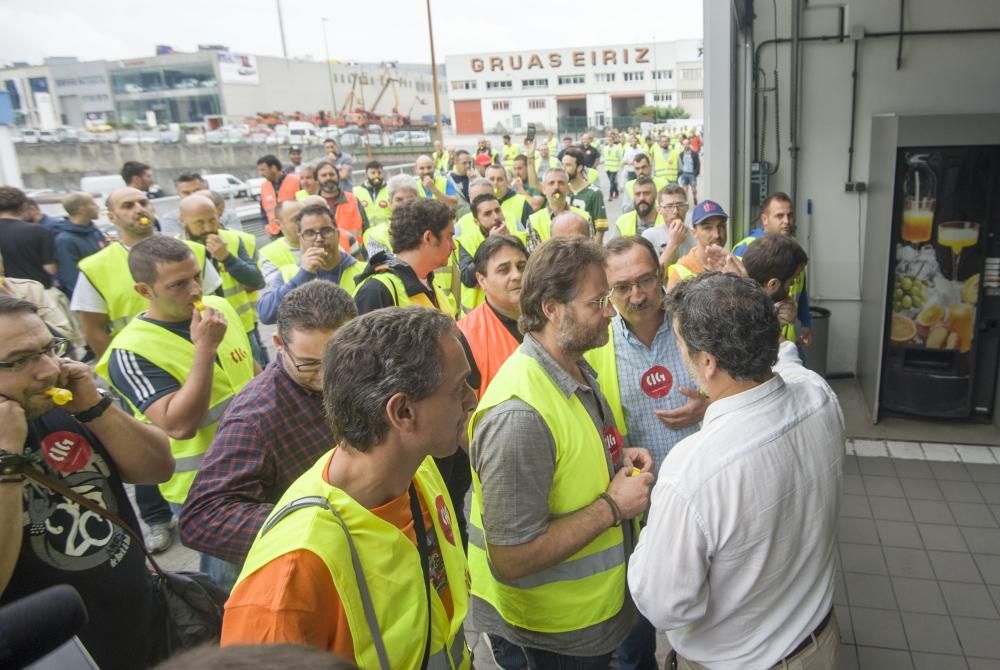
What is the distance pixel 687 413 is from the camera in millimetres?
2477

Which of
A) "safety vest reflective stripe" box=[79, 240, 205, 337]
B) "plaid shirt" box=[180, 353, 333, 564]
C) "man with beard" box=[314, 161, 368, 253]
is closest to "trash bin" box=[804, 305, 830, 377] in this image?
"plaid shirt" box=[180, 353, 333, 564]

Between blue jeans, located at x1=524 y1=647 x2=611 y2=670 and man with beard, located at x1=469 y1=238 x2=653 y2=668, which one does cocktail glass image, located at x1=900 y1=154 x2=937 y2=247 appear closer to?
man with beard, located at x1=469 y1=238 x2=653 y2=668

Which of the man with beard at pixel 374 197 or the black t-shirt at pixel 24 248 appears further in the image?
the man with beard at pixel 374 197

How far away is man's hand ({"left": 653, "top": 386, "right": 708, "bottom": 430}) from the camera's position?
248 centimetres

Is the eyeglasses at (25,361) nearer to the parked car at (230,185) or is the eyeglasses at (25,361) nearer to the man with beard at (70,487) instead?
the man with beard at (70,487)

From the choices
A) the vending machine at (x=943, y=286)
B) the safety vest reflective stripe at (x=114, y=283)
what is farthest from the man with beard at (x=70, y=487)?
the vending machine at (x=943, y=286)

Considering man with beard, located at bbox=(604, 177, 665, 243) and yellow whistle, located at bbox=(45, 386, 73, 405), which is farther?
man with beard, located at bbox=(604, 177, 665, 243)

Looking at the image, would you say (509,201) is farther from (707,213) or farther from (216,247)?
(216,247)

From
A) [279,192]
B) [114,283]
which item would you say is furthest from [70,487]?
[279,192]

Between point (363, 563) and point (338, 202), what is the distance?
7386 mm

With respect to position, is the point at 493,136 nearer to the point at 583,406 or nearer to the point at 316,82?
the point at 316,82

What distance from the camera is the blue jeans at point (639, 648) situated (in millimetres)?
2498

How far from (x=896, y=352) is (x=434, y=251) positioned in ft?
13.1

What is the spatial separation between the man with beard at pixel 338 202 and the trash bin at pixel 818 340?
527 cm
